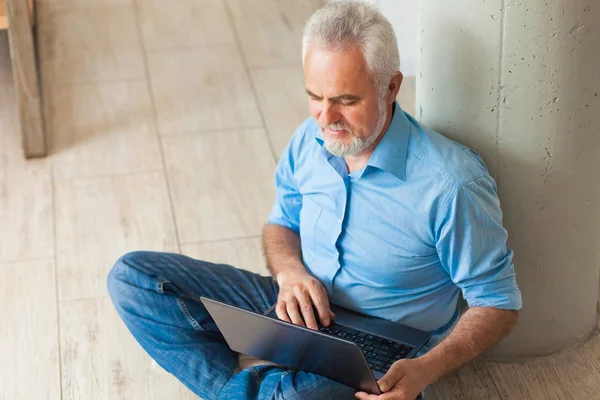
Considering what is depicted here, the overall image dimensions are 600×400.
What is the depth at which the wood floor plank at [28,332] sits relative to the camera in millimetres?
2305

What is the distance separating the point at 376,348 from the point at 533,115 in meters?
0.58

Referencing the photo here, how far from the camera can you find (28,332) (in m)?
2.48

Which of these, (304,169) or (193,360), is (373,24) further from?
(193,360)

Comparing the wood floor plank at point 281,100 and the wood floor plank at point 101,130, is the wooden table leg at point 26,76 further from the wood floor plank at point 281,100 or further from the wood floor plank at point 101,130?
the wood floor plank at point 281,100

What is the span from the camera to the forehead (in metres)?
1.75

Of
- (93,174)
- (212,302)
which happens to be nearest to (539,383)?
(212,302)

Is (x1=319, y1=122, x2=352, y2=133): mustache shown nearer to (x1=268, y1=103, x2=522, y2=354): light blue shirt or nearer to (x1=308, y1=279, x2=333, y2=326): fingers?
(x1=268, y1=103, x2=522, y2=354): light blue shirt

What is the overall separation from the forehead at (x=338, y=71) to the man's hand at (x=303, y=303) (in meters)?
0.43

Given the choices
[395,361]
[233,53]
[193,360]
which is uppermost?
[395,361]

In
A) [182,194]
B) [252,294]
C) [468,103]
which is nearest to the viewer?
[468,103]

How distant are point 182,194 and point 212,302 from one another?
1.26 meters

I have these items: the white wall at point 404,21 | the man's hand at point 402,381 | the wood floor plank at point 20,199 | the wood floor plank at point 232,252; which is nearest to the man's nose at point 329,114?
the man's hand at point 402,381

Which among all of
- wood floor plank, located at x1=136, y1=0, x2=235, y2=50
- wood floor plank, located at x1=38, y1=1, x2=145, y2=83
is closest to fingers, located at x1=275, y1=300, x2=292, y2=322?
wood floor plank, located at x1=38, y1=1, x2=145, y2=83

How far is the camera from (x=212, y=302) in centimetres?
182
